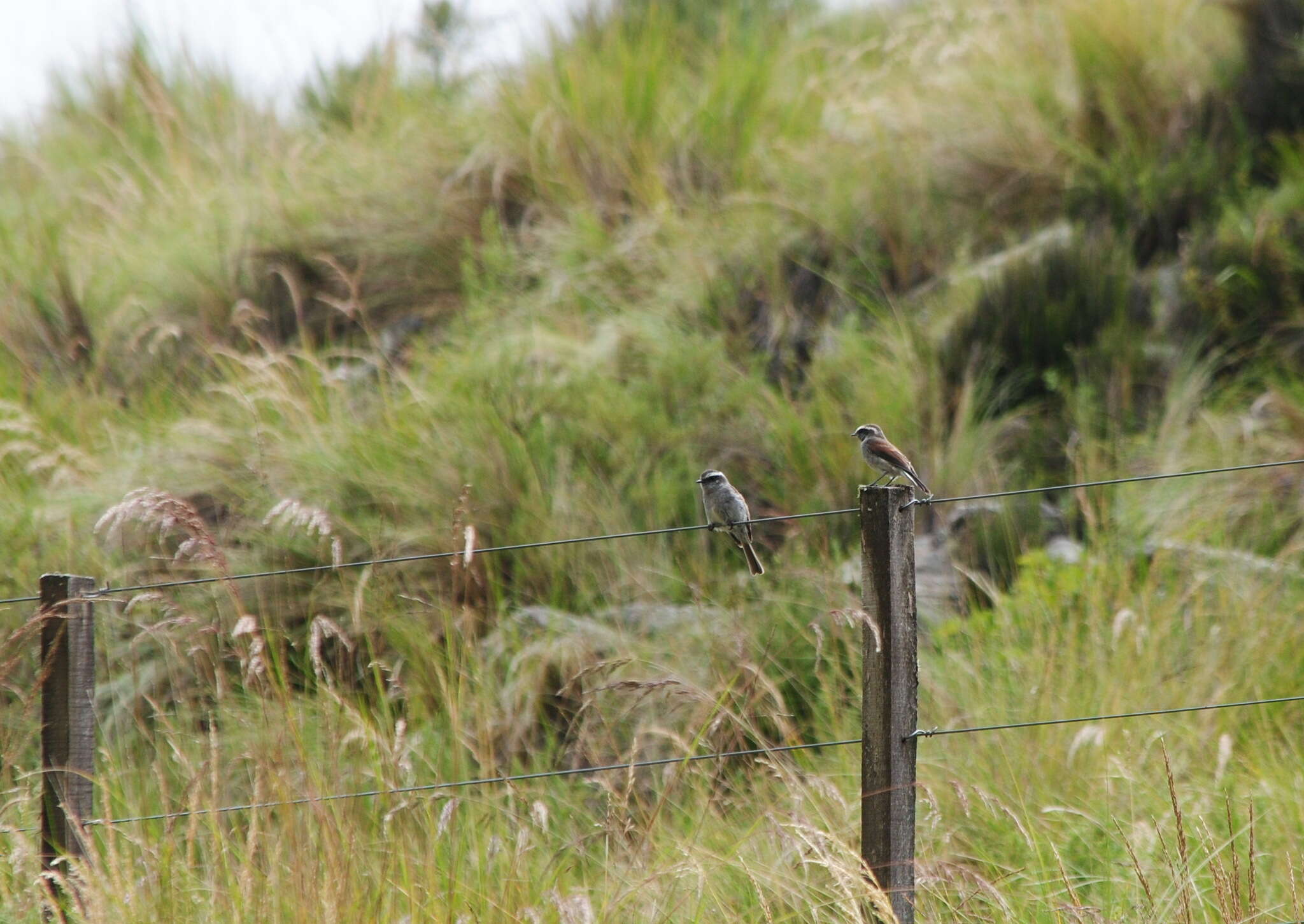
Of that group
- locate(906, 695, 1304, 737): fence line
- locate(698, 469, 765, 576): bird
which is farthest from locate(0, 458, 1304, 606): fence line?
locate(906, 695, 1304, 737): fence line

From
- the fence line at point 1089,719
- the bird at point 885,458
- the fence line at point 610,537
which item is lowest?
the fence line at point 1089,719

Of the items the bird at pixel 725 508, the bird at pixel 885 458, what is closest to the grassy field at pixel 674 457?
the bird at pixel 725 508

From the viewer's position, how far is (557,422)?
6.09m

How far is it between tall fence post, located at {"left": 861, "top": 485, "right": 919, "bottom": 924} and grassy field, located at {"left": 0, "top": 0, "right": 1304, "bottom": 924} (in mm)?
137

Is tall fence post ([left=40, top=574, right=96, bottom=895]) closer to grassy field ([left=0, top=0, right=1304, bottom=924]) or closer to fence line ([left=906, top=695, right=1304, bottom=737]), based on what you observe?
grassy field ([left=0, top=0, right=1304, bottom=924])

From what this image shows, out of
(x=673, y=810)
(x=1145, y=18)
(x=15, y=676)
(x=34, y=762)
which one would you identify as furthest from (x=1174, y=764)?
(x=1145, y=18)

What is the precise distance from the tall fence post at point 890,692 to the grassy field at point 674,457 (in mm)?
137

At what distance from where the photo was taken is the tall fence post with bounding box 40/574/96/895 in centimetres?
326

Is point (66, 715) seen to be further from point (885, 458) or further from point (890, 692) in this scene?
point (885, 458)

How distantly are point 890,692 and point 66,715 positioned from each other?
1995 millimetres

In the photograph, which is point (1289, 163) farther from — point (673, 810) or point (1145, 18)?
point (673, 810)

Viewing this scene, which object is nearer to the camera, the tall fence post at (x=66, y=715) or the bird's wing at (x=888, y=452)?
the tall fence post at (x=66, y=715)

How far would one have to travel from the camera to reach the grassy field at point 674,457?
339cm

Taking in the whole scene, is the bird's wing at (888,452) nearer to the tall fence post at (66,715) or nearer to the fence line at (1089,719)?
the fence line at (1089,719)
